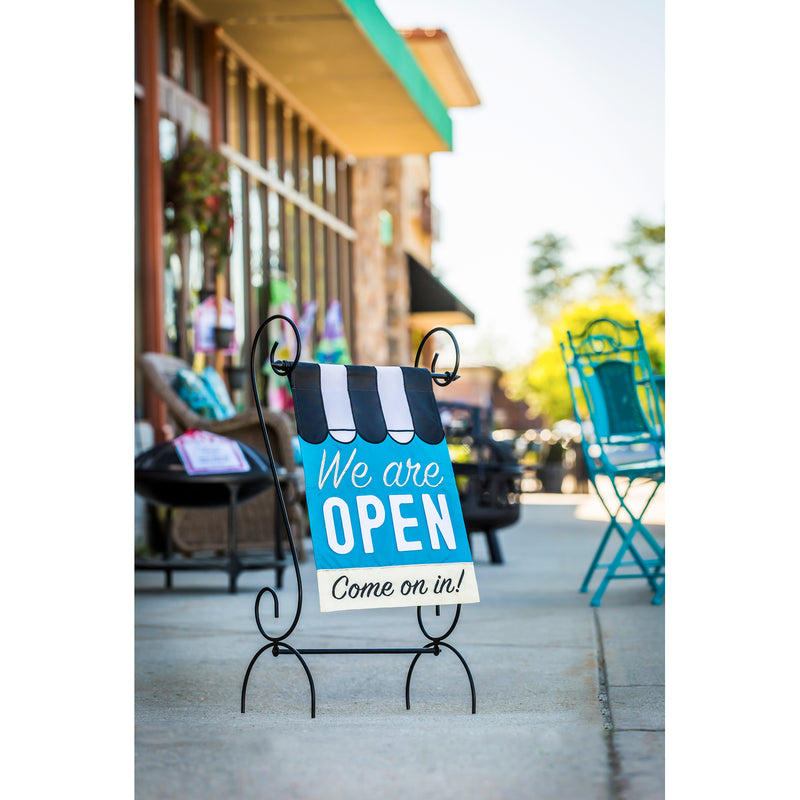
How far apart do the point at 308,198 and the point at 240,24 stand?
3.54 meters

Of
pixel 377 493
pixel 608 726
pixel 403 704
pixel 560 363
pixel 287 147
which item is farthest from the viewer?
pixel 560 363

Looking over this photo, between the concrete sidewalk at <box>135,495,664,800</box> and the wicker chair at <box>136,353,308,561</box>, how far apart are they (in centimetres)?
85

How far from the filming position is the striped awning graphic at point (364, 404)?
3.17m

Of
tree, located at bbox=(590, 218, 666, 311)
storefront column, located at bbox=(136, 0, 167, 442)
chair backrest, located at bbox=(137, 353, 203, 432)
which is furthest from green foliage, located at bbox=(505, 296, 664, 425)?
chair backrest, located at bbox=(137, 353, 203, 432)

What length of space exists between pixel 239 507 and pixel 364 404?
3517 millimetres

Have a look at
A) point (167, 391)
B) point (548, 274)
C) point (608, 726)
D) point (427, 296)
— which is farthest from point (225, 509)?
point (548, 274)

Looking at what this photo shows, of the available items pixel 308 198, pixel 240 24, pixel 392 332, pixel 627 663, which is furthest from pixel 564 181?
pixel 627 663

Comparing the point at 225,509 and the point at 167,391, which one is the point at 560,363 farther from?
the point at 167,391

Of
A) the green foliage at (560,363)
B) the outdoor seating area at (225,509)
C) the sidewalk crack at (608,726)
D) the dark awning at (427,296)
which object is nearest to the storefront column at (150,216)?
the outdoor seating area at (225,509)

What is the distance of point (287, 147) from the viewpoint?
1177 cm

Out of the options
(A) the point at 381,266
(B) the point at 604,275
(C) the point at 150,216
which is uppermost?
(B) the point at 604,275

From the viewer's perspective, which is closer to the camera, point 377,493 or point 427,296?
point 377,493
